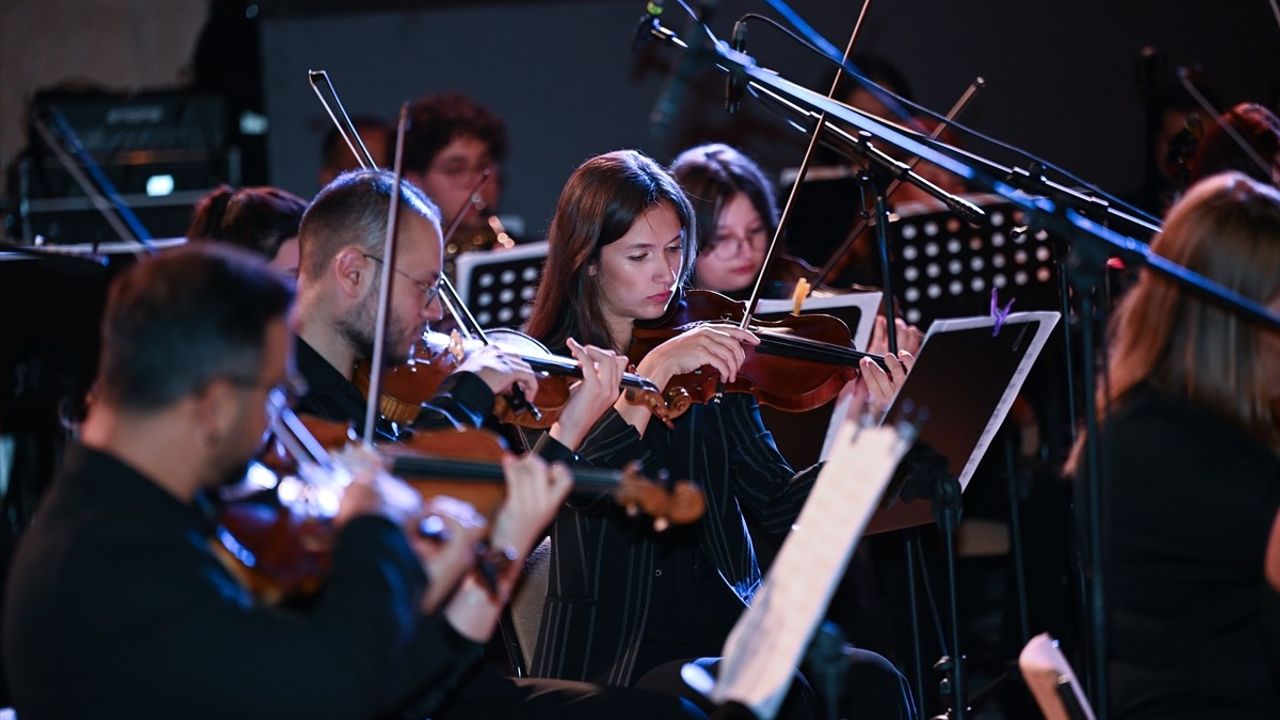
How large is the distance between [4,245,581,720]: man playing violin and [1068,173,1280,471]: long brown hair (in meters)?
1.07

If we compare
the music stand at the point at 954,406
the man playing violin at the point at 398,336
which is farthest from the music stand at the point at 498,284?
the music stand at the point at 954,406

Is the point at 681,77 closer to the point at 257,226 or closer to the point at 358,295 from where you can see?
the point at 358,295

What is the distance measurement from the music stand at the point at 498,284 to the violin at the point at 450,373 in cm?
108

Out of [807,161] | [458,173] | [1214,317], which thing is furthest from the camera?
[458,173]

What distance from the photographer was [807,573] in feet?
5.45

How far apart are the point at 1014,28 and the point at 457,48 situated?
229 centimetres

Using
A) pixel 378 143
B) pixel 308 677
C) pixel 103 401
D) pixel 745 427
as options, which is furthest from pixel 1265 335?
pixel 378 143

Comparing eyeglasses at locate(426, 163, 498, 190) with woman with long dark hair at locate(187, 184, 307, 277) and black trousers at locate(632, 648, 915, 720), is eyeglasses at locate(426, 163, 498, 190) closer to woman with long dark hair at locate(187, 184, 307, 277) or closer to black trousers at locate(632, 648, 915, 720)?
woman with long dark hair at locate(187, 184, 307, 277)

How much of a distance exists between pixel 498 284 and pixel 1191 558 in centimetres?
219

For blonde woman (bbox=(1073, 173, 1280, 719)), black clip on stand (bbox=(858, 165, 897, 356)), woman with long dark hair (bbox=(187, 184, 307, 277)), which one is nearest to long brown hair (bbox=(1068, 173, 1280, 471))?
blonde woman (bbox=(1073, 173, 1280, 719))

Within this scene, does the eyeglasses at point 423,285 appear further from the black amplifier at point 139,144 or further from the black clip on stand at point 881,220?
the black amplifier at point 139,144

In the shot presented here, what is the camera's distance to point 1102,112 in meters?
5.62

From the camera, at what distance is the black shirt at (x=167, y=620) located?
1536 millimetres

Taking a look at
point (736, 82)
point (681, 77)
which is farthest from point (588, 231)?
point (681, 77)
